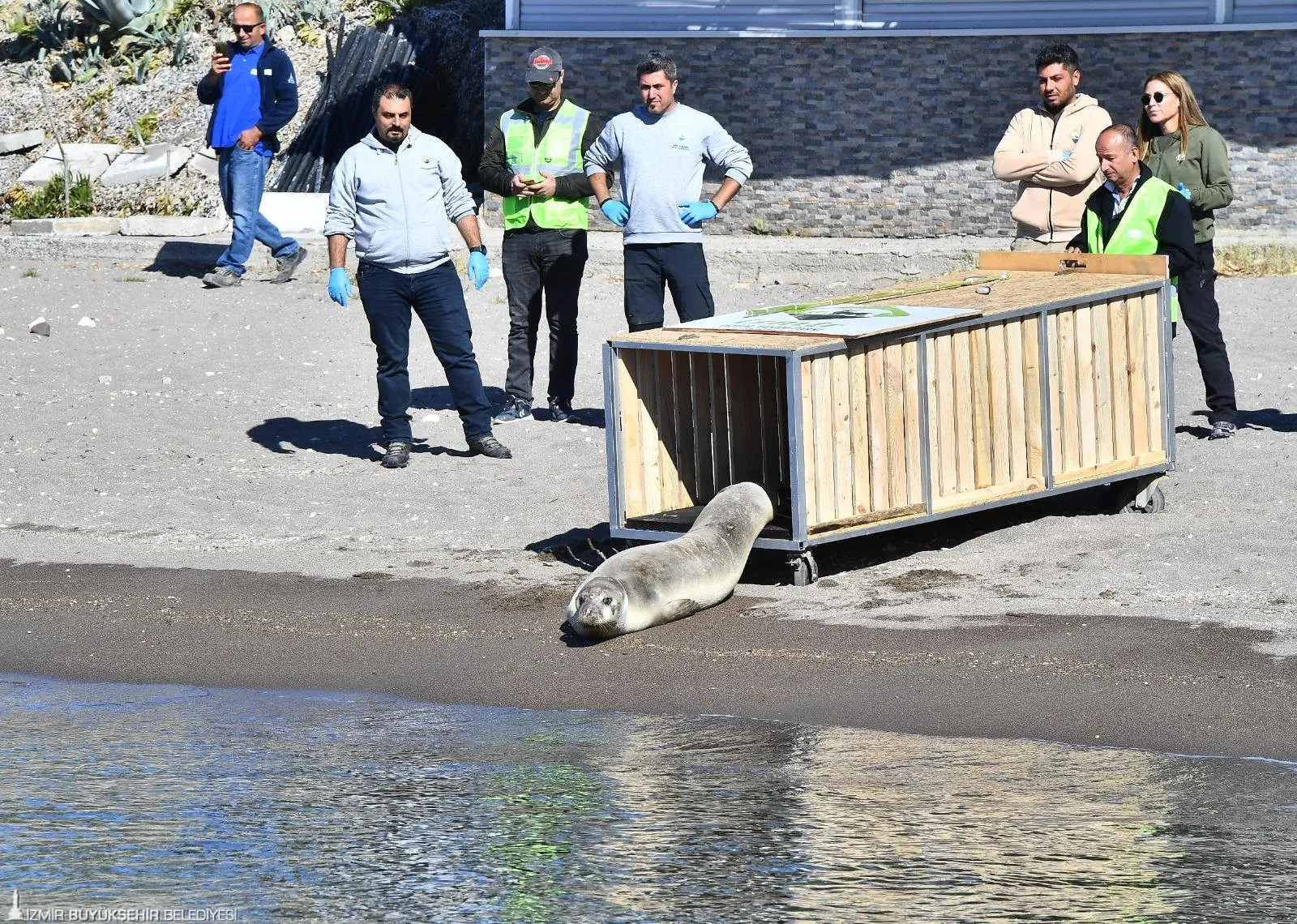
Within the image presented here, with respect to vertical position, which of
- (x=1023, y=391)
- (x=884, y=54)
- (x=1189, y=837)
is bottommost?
(x=1189, y=837)

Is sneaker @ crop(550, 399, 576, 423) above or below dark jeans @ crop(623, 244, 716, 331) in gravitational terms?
below

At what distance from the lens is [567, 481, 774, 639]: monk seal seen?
7.55 meters

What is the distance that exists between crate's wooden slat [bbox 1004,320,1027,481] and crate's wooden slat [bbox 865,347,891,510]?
0.79m

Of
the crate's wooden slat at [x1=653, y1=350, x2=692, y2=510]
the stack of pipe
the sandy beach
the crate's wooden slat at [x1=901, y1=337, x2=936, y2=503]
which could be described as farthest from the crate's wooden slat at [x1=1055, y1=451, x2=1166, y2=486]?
the stack of pipe

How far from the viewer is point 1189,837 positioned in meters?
5.36

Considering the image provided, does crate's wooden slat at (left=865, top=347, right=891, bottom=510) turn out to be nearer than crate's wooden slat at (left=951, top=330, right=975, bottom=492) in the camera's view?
Yes

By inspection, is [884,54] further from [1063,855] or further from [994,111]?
[1063,855]

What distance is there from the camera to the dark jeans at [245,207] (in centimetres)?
1521

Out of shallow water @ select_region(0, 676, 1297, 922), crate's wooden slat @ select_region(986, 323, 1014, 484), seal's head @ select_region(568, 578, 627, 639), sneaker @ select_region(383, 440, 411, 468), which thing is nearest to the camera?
shallow water @ select_region(0, 676, 1297, 922)

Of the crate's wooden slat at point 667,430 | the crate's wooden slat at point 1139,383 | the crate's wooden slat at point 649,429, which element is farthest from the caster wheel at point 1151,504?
the crate's wooden slat at point 649,429

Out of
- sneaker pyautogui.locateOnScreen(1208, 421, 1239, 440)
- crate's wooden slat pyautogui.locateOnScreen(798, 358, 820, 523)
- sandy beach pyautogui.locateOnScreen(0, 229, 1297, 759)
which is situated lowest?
sandy beach pyautogui.locateOnScreen(0, 229, 1297, 759)

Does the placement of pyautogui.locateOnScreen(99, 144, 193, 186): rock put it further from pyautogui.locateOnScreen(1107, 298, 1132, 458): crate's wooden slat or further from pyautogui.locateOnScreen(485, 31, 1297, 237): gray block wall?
pyautogui.locateOnScreen(1107, 298, 1132, 458): crate's wooden slat

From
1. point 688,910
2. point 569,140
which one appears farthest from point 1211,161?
point 688,910

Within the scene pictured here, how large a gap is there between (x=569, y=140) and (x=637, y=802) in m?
6.28
